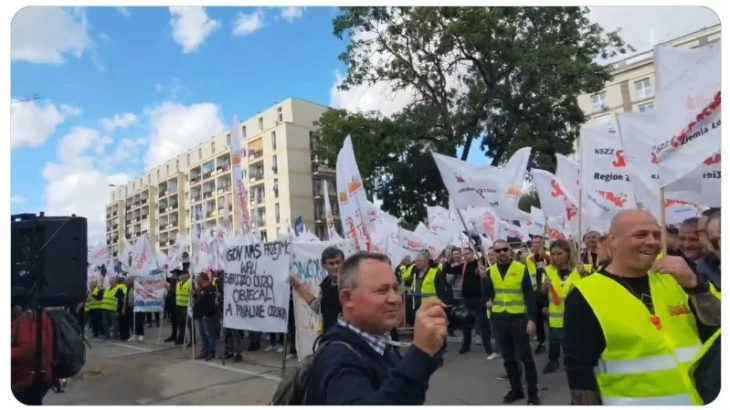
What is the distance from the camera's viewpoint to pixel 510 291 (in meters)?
6.69

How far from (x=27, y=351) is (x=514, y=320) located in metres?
4.75

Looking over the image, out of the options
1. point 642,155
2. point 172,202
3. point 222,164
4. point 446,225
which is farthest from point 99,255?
point 172,202

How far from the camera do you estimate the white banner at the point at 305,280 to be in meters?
8.41

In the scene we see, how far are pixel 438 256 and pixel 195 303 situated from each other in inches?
285

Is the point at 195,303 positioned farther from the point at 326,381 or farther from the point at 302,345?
the point at 326,381

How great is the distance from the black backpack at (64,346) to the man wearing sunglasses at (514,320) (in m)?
4.24

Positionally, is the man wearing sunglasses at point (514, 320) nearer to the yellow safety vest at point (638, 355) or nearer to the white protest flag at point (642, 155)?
the white protest flag at point (642, 155)

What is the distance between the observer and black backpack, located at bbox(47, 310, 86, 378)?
410 cm

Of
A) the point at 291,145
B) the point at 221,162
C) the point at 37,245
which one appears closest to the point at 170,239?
the point at 221,162

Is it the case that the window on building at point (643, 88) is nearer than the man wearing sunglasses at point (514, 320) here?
No

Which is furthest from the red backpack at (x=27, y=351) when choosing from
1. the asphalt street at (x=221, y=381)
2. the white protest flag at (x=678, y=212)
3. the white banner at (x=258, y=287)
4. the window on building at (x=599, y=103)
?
the window on building at (x=599, y=103)

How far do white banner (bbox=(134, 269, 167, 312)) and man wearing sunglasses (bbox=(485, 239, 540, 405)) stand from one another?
416 inches

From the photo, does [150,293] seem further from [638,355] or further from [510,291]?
[638,355]

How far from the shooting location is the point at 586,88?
69.4 feet
